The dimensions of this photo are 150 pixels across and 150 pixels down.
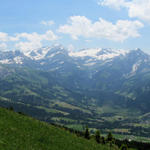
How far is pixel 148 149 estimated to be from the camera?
17162cm

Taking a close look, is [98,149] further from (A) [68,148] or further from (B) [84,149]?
(A) [68,148]

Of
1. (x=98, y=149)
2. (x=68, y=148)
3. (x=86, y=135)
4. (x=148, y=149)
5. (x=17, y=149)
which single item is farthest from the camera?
(x=148, y=149)

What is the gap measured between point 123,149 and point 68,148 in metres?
68.6

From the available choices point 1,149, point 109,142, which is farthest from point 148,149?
point 1,149

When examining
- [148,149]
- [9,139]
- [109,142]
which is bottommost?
[148,149]

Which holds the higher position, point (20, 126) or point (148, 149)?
point (20, 126)

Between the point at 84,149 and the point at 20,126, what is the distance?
63.2ft

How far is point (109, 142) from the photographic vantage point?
403ft

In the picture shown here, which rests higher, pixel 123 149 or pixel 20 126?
pixel 20 126

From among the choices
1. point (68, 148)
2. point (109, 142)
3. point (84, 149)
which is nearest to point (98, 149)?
point (84, 149)

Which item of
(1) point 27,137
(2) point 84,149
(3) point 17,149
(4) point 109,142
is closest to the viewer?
(3) point 17,149

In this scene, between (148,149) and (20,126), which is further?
(148,149)

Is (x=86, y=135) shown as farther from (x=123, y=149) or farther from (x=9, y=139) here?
(x=9, y=139)

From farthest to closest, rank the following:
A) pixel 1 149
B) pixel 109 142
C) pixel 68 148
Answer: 1. pixel 109 142
2. pixel 68 148
3. pixel 1 149
